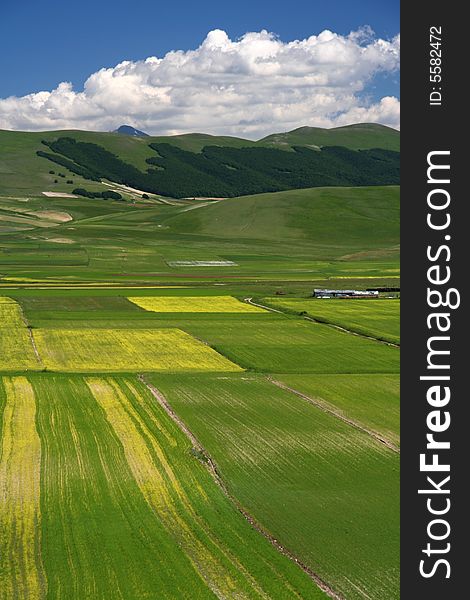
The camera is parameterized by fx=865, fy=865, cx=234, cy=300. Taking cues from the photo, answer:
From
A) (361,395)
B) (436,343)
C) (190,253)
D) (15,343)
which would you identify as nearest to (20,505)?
(436,343)

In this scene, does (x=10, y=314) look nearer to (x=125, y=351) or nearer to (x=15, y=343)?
(x=15, y=343)

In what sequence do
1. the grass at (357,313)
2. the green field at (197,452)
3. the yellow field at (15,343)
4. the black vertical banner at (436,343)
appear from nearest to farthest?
the black vertical banner at (436,343) → the green field at (197,452) → the yellow field at (15,343) → the grass at (357,313)

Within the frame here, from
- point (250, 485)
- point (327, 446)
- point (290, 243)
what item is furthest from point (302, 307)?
point (290, 243)

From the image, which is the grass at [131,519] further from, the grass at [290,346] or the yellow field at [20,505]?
the grass at [290,346]

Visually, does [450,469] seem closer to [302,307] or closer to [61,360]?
[61,360]

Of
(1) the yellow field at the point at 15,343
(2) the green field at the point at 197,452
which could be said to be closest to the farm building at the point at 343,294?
(2) the green field at the point at 197,452

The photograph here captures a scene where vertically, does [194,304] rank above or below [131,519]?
below
